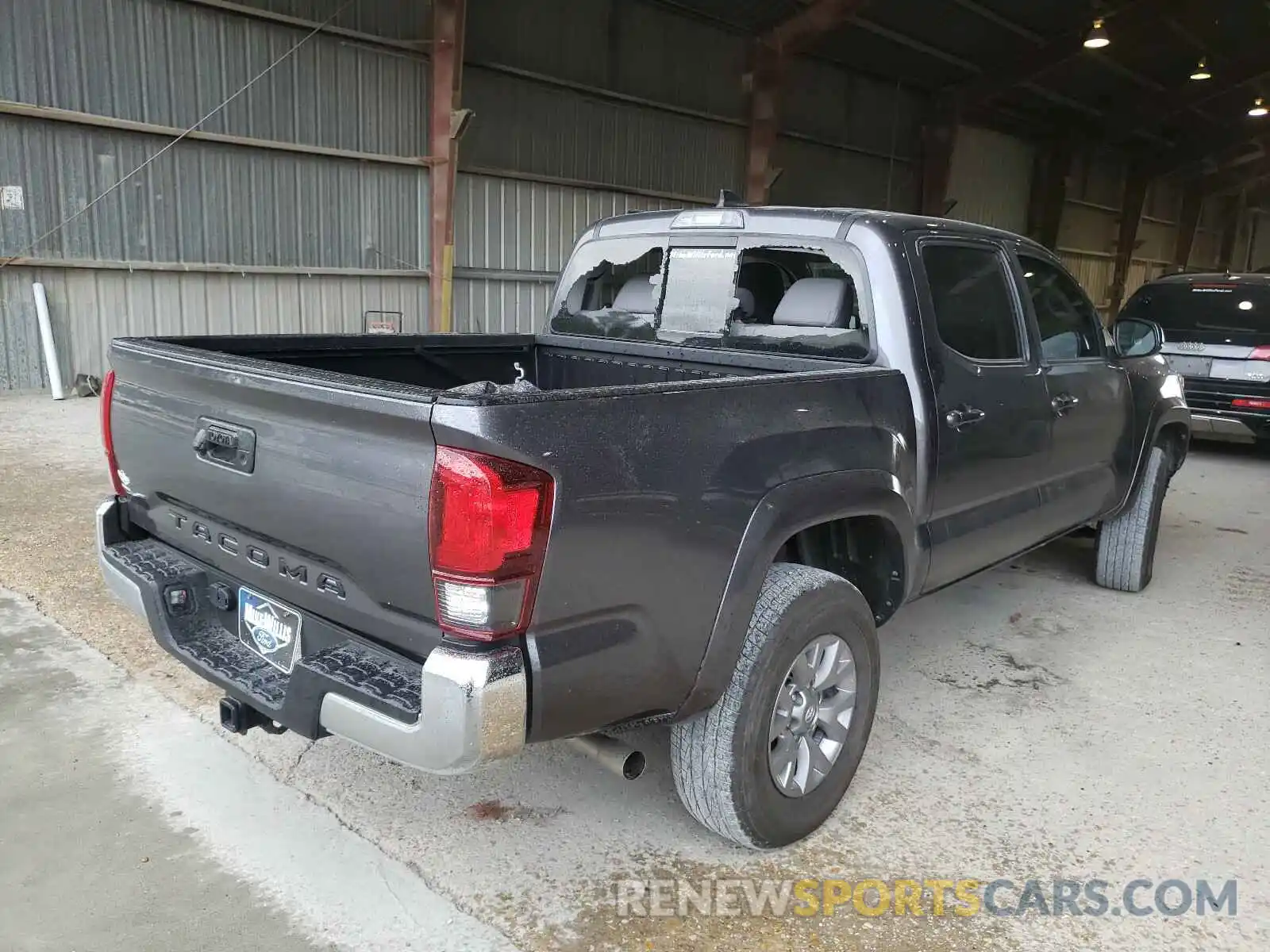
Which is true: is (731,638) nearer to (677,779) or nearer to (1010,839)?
(677,779)

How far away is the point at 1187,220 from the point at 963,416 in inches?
1285

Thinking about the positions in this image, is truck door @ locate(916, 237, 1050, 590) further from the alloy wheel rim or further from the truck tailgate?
the truck tailgate

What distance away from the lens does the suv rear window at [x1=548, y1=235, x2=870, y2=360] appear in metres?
3.21

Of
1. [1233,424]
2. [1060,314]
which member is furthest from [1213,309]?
[1060,314]

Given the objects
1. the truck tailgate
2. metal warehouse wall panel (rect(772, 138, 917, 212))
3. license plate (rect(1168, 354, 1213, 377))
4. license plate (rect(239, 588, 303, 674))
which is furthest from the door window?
metal warehouse wall panel (rect(772, 138, 917, 212))

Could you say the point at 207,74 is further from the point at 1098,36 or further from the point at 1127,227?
the point at 1127,227

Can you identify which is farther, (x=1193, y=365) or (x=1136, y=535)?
(x=1193, y=365)

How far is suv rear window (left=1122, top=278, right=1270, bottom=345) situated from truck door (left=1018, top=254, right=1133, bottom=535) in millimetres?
4645

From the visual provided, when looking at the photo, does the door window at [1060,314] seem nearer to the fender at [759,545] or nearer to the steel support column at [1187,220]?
the fender at [759,545]

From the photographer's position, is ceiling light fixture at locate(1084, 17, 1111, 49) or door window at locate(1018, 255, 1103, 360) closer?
door window at locate(1018, 255, 1103, 360)

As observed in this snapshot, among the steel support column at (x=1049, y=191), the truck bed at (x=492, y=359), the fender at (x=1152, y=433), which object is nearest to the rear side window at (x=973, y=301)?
the truck bed at (x=492, y=359)

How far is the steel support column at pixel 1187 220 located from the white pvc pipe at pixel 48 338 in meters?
31.2

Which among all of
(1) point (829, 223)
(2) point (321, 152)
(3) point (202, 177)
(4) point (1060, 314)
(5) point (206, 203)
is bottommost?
(4) point (1060, 314)

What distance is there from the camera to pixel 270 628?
242 cm
